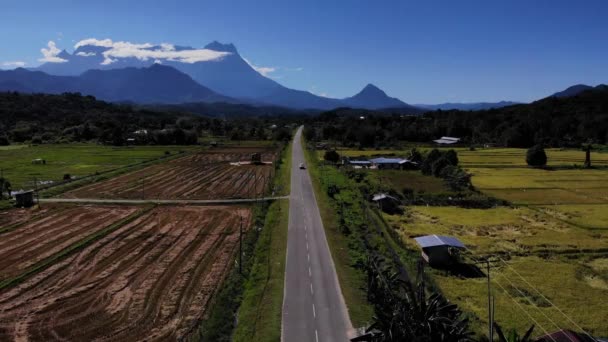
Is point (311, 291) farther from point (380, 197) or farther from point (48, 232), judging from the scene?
point (48, 232)

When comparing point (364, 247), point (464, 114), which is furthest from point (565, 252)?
point (464, 114)

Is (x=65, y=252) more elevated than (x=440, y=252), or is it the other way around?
(x=440, y=252)

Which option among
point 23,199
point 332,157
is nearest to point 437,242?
point 23,199

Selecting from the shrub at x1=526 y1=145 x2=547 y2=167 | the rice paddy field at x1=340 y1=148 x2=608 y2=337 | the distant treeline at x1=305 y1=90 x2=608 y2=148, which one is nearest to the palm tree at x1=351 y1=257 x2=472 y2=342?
the rice paddy field at x1=340 y1=148 x2=608 y2=337

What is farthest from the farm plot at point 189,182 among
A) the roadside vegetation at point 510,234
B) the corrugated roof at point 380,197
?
the corrugated roof at point 380,197

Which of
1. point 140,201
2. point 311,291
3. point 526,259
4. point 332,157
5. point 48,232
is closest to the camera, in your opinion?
point 311,291

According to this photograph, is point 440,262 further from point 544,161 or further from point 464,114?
point 464,114
